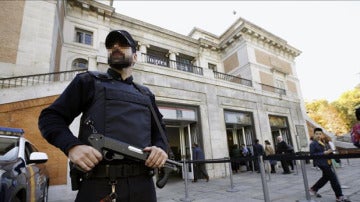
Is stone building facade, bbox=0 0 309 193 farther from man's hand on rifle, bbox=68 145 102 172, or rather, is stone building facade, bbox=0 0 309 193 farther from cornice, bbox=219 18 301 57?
man's hand on rifle, bbox=68 145 102 172

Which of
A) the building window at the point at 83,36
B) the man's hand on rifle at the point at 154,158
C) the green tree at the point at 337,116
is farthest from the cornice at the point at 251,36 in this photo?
the man's hand on rifle at the point at 154,158

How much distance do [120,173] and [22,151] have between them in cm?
322

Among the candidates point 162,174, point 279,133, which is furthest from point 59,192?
point 279,133

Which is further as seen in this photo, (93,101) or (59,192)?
(59,192)

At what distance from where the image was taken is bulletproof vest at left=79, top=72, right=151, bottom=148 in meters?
1.54

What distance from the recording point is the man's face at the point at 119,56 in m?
1.79

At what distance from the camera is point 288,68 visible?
74.3 ft

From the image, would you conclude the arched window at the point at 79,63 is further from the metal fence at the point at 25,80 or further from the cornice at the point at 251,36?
the cornice at the point at 251,36

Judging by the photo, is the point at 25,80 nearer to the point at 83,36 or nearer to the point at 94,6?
the point at 83,36

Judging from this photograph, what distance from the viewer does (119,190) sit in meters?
1.44

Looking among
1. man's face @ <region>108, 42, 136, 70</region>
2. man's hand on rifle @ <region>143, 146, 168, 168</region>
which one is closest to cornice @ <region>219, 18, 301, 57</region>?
man's face @ <region>108, 42, 136, 70</region>

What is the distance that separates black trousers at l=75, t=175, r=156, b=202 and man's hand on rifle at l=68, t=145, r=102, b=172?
0.81 feet

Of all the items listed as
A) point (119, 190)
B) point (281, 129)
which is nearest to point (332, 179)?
point (119, 190)

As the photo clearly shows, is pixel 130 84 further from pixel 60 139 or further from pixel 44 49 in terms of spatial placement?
pixel 44 49
